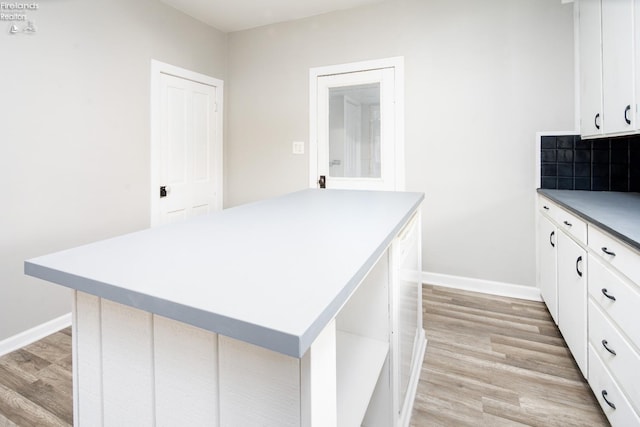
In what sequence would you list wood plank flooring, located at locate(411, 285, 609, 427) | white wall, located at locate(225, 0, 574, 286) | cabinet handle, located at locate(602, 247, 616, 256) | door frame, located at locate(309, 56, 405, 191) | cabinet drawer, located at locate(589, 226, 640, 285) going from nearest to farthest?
cabinet drawer, located at locate(589, 226, 640, 285), cabinet handle, located at locate(602, 247, 616, 256), wood plank flooring, located at locate(411, 285, 609, 427), white wall, located at locate(225, 0, 574, 286), door frame, located at locate(309, 56, 405, 191)

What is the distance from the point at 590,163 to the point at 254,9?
318 centimetres

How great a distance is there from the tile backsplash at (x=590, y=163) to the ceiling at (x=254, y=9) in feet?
6.60

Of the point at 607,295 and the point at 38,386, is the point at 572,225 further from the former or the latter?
the point at 38,386

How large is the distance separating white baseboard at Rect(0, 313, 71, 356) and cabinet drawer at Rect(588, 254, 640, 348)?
10.4ft

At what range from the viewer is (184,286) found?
2.00ft

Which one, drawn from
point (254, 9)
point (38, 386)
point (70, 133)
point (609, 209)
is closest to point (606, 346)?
point (609, 209)

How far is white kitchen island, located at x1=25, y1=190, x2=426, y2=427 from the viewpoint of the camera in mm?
542

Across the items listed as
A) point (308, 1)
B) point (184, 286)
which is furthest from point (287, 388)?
point (308, 1)

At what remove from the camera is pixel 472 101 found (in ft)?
9.50

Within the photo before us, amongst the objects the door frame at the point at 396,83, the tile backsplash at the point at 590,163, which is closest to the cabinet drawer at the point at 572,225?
the tile backsplash at the point at 590,163

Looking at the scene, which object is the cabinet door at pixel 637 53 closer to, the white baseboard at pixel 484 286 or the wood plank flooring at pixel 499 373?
the wood plank flooring at pixel 499 373

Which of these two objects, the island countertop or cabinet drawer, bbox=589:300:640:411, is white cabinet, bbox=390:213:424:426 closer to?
the island countertop

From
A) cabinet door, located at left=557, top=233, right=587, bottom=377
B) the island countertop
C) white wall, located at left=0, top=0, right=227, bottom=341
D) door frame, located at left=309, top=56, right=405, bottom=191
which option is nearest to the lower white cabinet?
cabinet door, located at left=557, top=233, right=587, bottom=377

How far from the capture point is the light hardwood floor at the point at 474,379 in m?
1.55
